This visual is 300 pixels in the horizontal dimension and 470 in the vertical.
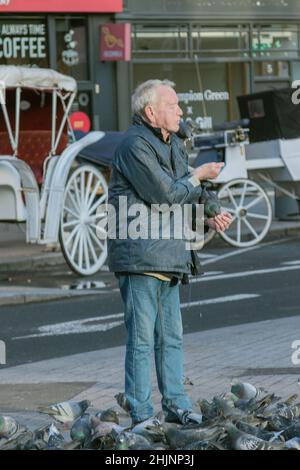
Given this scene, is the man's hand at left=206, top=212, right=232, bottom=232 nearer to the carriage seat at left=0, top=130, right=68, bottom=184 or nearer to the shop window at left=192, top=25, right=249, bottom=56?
the carriage seat at left=0, top=130, right=68, bottom=184

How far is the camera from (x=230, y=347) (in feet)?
30.5

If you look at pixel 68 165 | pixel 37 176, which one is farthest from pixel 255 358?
pixel 37 176

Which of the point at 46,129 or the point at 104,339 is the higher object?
the point at 46,129

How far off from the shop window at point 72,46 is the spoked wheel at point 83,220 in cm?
944

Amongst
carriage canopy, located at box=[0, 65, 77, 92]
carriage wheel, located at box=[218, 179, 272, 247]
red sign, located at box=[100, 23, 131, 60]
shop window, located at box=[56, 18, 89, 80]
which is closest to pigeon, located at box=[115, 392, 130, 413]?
carriage canopy, located at box=[0, 65, 77, 92]

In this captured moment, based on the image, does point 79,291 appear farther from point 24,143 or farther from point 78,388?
point 78,388

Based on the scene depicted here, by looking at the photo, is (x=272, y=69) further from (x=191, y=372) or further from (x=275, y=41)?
(x=191, y=372)

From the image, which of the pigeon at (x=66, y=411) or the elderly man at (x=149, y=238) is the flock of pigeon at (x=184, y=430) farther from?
the elderly man at (x=149, y=238)

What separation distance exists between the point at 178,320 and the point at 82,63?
17469 mm

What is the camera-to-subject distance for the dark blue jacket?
6520 mm

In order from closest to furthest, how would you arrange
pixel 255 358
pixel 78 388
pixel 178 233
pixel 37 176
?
pixel 178 233, pixel 78 388, pixel 255 358, pixel 37 176

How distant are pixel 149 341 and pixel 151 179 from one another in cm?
88

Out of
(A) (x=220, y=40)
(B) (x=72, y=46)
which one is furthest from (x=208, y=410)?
(A) (x=220, y=40)

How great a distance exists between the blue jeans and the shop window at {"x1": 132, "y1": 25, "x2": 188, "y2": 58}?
17831 millimetres
